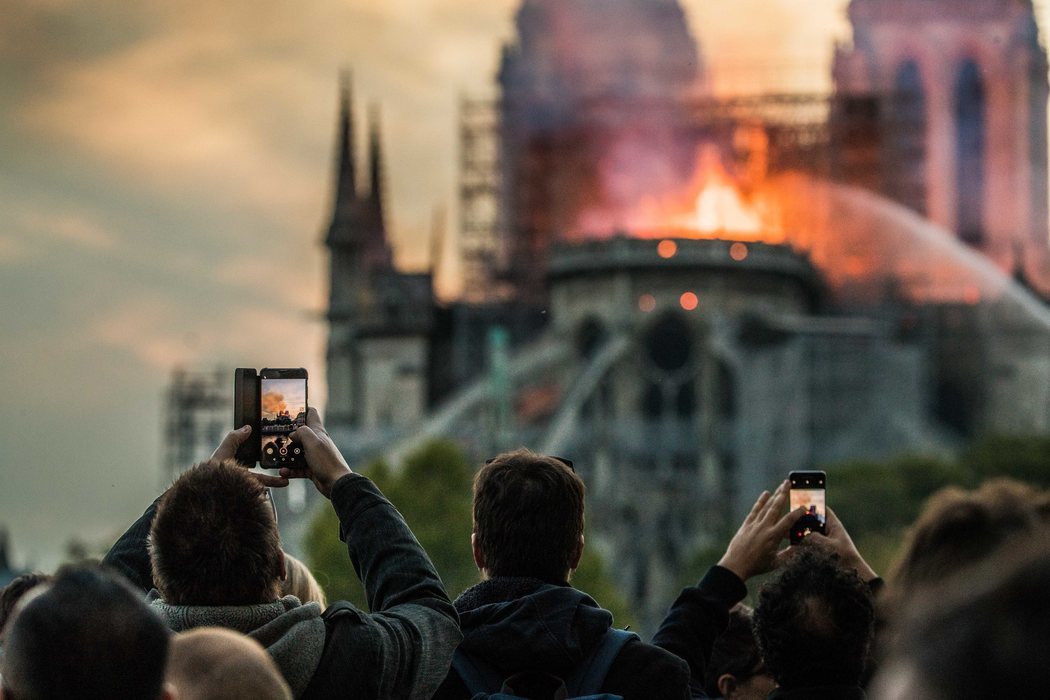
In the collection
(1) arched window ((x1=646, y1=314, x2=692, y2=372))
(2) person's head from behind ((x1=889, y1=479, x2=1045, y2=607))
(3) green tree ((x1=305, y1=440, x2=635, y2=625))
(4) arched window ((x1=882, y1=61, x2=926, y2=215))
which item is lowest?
(3) green tree ((x1=305, y1=440, x2=635, y2=625))

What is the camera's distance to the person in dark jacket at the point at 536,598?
24.4 ft

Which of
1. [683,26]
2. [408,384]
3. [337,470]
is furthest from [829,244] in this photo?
[337,470]

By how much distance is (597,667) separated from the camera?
7.44m

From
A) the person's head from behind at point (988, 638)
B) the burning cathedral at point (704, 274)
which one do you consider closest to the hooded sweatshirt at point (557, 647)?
the person's head from behind at point (988, 638)

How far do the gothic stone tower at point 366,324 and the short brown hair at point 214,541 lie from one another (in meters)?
77.6

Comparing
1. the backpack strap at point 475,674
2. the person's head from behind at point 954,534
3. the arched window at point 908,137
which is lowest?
Result: the backpack strap at point 475,674

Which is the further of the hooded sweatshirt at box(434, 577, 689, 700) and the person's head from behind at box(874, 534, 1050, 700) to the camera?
the hooded sweatshirt at box(434, 577, 689, 700)

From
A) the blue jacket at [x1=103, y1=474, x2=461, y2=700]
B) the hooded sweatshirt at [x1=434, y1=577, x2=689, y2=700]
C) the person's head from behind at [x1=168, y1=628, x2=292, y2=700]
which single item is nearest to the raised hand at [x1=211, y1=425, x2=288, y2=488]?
the blue jacket at [x1=103, y1=474, x2=461, y2=700]

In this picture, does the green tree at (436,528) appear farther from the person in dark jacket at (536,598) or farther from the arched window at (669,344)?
the person in dark jacket at (536,598)

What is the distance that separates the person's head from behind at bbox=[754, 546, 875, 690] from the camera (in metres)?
7.23

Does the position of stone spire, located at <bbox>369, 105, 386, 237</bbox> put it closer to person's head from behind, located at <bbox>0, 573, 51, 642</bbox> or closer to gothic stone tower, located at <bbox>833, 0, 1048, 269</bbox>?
gothic stone tower, located at <bbox>833, 0, 1048, 269</bbox>

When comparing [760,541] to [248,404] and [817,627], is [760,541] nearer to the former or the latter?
[817,627]

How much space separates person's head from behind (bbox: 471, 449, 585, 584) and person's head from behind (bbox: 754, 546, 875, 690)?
2.64 ft

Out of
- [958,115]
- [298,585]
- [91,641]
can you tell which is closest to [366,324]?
[958,115]
